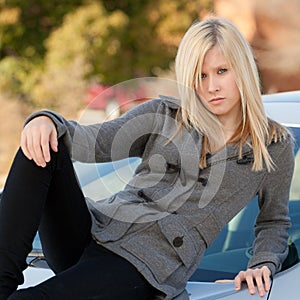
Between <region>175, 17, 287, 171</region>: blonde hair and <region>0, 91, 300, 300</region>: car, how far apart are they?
23cm

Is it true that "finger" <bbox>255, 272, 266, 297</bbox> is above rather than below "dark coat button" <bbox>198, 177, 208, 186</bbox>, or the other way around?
below

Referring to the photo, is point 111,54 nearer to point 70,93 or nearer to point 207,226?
point 70,93

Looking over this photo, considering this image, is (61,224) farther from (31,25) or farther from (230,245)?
(31,25)

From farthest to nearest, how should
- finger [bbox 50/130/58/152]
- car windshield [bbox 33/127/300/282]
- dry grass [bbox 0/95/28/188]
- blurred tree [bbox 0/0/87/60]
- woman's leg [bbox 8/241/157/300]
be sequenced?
blurred tree [bbox 0/0/87/60], dry grass [bbox 0/95/28/188], car windshield [bbox 33/127/300/282], finger [bbox 50/130/58/152], woman's leg [bbox 8/241/157/300]

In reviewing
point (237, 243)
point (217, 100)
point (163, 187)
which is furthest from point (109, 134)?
point (237, 243)

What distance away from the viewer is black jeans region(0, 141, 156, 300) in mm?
2199

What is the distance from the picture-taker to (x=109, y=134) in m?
2.46

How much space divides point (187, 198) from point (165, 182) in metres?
0.10

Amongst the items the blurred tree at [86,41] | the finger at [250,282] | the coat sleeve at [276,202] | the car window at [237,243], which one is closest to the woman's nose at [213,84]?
the coat sleeve at [276,202]

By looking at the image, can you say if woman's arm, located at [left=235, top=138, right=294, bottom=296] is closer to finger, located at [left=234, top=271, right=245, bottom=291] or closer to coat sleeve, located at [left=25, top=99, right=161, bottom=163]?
finger, located at [left=234, top=271, right=245, bottom=291]

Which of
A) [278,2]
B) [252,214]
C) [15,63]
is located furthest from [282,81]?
[252,214]

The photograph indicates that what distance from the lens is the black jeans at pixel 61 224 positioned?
2199 millimetres

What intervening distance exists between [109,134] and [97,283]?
47 cm

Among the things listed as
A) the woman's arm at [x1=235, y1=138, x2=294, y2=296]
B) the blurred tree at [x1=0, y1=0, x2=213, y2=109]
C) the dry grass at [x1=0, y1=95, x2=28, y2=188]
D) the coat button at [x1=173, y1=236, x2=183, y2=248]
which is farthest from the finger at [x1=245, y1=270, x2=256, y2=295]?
the blurred tree at [x1=0, y1=0, x2=213, y2=109]
